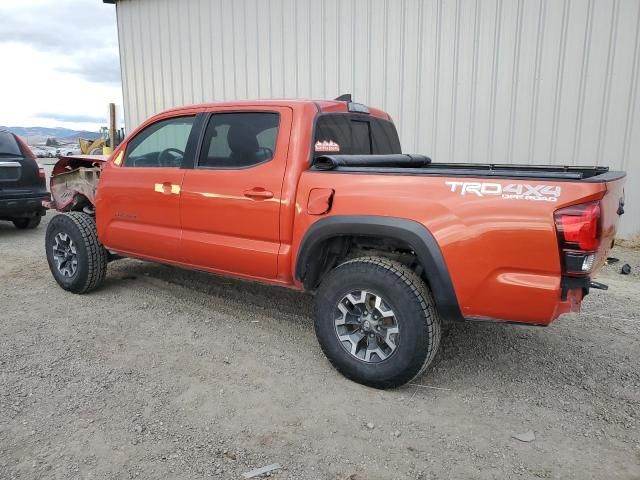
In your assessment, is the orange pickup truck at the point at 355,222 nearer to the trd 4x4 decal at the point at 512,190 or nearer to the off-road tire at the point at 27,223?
the trd 4x4 decal at the point at 512,190

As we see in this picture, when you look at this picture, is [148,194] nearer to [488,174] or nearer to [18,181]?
[488,174]

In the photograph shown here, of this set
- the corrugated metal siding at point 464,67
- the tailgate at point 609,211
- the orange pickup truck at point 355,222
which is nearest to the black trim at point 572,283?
the orange pickup truck at point 355,222

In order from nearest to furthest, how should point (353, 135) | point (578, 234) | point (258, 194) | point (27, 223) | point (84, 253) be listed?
point (578, 234) → point (258, 194) → point (353, 135) → point (84, 253) → point (27, 223)

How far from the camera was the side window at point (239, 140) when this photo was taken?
3562mm

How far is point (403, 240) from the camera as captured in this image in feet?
9.52

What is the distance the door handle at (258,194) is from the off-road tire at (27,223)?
21.9 feet

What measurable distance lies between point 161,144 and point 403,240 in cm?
239

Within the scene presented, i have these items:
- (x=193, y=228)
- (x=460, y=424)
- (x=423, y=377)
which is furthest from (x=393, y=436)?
(x=193, y=228)

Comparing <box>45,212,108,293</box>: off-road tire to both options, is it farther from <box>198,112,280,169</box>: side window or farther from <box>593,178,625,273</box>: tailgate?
<box>593,178,625,273</box>: tailgate

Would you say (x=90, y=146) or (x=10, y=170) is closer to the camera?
(x=10, y=170)

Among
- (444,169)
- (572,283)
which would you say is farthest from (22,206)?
(572,283)

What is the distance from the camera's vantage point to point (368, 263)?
3059mm

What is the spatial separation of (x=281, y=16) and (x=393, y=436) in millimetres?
7927

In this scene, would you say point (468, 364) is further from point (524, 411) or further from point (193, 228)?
point (193, 228)
